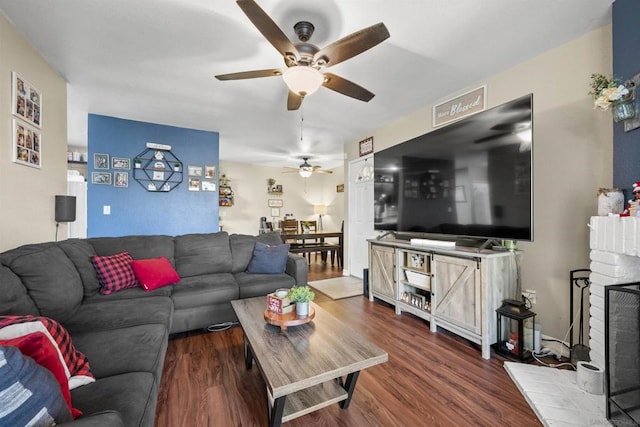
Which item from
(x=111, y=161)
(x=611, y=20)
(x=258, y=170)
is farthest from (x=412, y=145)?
(x=258, y=170)

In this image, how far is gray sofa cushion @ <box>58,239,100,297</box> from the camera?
2104 millimetres

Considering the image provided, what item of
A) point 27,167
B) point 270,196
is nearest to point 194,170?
point 27,167

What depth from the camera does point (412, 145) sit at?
310cm

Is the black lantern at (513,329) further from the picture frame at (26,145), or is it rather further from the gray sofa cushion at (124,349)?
the picture frame at (26,145)

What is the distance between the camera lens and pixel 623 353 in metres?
1.29

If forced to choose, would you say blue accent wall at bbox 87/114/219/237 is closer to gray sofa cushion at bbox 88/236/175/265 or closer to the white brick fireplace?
gray sofa cushion at bbox 88/236/175/265

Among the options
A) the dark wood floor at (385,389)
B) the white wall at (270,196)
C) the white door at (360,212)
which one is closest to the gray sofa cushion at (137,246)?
the dark wood floor at (385,389)

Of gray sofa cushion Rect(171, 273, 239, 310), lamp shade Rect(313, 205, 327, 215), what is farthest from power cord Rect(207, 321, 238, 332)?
lamp shade Rect(313, 205, 327, 215)

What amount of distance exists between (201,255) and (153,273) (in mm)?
559

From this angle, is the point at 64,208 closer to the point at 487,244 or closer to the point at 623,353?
the point at 487,244

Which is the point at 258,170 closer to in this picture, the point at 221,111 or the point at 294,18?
the point at 221,111

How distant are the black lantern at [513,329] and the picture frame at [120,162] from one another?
189 inches

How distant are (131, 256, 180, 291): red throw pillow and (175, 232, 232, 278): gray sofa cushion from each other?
0.75 feet

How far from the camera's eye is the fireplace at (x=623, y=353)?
1231 mm
